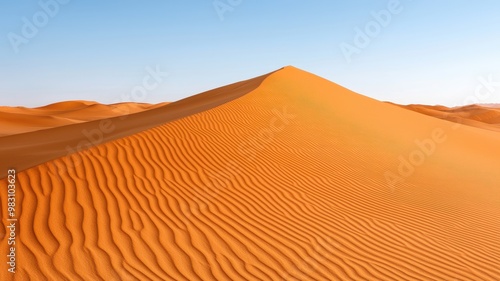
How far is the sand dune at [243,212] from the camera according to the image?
4.46 metres

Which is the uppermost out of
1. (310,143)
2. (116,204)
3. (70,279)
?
(310,143)

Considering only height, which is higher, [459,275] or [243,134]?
[243,134]

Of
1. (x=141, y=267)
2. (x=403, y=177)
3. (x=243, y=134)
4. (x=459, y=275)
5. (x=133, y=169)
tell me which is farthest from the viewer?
(x=243, y=134)

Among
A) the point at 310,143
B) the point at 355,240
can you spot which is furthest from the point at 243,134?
the point at 355,240

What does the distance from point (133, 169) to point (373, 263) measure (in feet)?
13.9

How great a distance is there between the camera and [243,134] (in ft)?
35.5

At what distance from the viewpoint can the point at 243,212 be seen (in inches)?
241

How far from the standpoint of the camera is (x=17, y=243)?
431 cm

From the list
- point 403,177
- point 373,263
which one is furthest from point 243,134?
point 373,263

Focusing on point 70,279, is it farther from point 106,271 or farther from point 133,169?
point 133,169

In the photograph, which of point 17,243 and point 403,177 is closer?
point 17,243

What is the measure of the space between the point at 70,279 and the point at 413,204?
6409 mm

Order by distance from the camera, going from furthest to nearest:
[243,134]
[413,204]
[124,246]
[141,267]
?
[243,134], [413,204], [124,246], [141,267]

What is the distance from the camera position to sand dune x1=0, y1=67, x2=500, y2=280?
14.6 feet
